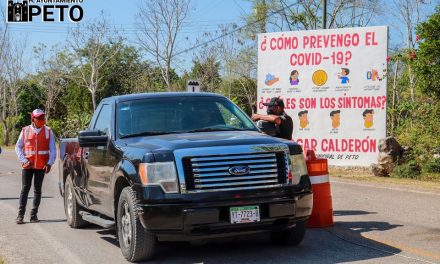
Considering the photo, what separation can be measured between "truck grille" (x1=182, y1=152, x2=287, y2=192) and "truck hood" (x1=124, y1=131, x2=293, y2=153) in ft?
0.63

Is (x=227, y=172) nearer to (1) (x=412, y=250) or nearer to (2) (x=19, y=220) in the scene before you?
(1) (x=412, y=250)

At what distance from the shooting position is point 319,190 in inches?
342

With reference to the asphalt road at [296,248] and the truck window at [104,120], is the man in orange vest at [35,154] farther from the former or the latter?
the truck window at [104,120]

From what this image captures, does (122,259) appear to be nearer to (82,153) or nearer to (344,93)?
(82,153)

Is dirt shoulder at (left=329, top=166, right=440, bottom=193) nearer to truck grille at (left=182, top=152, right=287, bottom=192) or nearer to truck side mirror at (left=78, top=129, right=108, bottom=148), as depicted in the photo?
truck grille at (left=182, top=152, right=287, bottom=192)

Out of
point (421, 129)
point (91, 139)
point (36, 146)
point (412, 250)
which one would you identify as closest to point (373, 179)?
point (421, 129)

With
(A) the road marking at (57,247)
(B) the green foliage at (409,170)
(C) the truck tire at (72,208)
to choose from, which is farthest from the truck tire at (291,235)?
(B) the green foliage at (409,170)

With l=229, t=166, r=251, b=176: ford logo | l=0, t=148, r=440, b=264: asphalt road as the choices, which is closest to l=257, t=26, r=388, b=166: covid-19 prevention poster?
l=0, t=148, r=440, b=264: asphalt road

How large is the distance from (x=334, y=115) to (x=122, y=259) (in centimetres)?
1341

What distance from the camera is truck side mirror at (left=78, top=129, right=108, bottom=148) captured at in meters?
7.57

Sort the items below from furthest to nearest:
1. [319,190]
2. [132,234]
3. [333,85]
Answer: [333,85], [319,190], [132,234]

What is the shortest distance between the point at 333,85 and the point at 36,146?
1144 cm

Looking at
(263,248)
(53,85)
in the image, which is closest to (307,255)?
(263,248)

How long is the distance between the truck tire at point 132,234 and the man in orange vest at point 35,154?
12.1 ft
